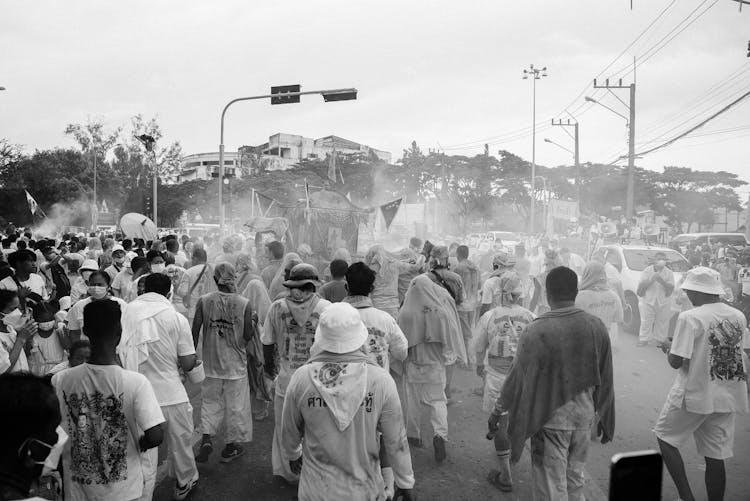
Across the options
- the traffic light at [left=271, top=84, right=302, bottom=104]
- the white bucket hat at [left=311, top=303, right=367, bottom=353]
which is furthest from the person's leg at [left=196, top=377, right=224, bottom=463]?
the traffic light at [left=271, top=84, right=302, bottom=104]

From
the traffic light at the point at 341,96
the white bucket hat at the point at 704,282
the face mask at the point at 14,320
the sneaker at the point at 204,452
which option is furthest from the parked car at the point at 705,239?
the face mask at the point at 14,320

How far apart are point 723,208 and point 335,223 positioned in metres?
56.6

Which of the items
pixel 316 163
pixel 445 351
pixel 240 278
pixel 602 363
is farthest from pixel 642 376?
pixel 316 163

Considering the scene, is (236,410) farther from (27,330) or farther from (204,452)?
(27,330)

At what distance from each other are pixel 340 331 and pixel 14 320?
114 inches

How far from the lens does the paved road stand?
15.6ft

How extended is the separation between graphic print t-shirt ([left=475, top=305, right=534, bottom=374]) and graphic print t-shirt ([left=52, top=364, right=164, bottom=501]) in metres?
3.05

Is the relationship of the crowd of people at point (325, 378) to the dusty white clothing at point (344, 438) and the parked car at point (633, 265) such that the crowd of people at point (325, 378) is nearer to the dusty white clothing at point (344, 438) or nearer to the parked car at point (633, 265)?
the dusty white clothing at point (344, 438)

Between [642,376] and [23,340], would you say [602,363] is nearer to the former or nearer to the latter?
[23,340]

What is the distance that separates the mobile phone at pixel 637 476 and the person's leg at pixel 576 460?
104 inches

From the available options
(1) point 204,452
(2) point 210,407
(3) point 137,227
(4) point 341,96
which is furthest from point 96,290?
(3) point 137,227

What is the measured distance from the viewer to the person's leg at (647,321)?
10.5 meters

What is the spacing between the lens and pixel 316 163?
51.8 metres

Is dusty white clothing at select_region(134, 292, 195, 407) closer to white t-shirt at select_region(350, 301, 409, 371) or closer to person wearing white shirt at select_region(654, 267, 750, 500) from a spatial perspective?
white t-shirt at select_region(350, 301, 409, 371)
